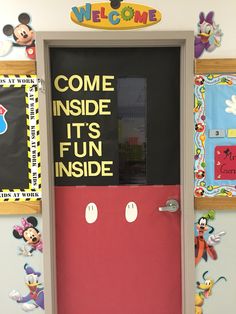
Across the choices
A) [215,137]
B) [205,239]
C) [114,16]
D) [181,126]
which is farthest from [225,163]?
[114,16]

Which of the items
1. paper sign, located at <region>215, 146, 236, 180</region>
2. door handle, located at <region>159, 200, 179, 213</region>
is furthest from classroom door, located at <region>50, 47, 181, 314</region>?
paper sign, located at <region>215, 146, 236, 180</region>

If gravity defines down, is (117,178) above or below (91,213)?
above

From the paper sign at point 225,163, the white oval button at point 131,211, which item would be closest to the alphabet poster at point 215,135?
the paper sign at point 225,163

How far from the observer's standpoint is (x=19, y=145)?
2072mm

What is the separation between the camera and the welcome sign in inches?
79.0

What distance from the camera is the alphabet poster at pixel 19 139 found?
6.70 ft

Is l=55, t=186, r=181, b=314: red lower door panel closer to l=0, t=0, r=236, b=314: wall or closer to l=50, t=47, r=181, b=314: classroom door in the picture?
l=50, t=47, r=181, b=314: classroom door

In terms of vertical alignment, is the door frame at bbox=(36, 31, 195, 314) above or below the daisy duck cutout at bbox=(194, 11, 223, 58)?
below

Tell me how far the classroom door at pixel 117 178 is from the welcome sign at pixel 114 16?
0.15 meters

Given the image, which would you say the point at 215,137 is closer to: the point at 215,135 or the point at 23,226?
the point at 215,135

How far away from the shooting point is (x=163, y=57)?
2129 mm

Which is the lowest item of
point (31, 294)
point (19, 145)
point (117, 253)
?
point (31, 294)

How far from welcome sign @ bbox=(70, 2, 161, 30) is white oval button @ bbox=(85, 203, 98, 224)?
105 cm

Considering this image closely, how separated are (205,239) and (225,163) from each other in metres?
0.47
